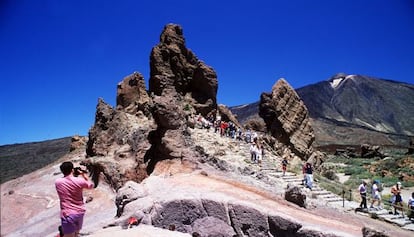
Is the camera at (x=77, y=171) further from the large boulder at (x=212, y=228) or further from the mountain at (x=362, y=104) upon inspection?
the mountain at (x=362, y=104)

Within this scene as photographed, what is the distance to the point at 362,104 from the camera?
164000 millimetres

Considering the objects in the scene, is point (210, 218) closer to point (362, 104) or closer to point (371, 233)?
point (371, 233)

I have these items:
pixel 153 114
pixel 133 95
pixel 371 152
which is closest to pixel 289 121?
pixel 133 95

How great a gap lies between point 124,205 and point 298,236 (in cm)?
474

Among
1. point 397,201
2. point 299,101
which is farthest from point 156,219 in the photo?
point 299,101

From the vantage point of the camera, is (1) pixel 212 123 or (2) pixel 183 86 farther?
(2) pixel 183 86

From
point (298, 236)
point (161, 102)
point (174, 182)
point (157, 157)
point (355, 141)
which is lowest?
point (298, 236)

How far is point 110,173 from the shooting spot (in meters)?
18.0

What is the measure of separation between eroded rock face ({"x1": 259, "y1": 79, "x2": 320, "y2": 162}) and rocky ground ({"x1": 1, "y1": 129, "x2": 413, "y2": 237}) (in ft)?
21.1

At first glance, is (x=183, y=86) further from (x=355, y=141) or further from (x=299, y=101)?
(x=355, y=141)

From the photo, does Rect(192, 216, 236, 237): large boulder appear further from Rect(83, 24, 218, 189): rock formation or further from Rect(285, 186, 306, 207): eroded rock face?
Rect(83, 24, 218, 189): rock formation

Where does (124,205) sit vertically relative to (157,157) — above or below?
below

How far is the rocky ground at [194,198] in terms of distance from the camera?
9.23m

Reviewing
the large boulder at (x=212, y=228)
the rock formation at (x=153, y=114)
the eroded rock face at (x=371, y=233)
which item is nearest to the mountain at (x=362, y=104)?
the rock formation at (x=153, y=114)
